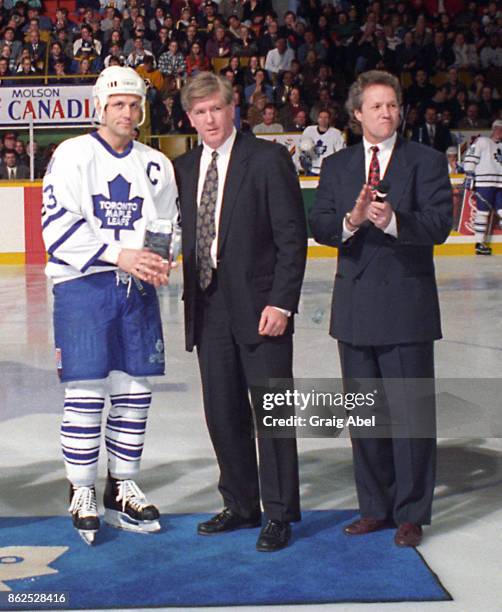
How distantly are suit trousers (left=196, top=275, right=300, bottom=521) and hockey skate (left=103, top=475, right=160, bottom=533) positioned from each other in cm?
31

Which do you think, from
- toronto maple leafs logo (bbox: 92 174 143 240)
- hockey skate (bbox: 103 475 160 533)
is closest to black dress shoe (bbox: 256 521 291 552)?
hockey skate (bbox: 103 475 160 533)

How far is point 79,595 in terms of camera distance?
376 cm

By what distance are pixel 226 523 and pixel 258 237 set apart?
1.11m

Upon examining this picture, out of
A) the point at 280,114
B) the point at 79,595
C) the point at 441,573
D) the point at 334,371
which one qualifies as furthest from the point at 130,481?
the point at 280,114

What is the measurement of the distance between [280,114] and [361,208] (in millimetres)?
13415

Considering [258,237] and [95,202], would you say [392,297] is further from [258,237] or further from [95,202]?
[95,202]

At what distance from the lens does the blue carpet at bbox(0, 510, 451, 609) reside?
3.76m

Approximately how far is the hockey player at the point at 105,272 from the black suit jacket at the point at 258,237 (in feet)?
0.86

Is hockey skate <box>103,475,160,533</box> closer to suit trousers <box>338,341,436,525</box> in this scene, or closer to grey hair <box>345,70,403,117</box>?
suit trousers <box>338,341,436,525</box>

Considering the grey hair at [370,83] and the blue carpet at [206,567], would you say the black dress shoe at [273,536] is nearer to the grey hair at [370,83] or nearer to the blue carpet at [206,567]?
the blue carpet at [206,567]

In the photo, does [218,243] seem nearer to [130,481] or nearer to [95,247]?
[95,247]

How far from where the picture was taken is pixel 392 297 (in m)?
4.34

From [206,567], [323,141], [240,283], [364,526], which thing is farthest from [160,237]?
[323,141]

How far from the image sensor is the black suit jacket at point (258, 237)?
14.1 ft
